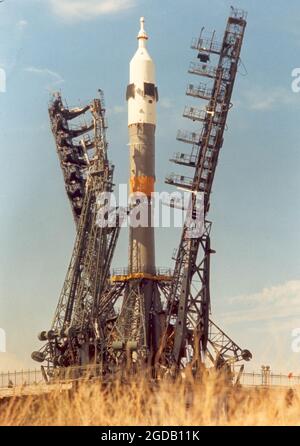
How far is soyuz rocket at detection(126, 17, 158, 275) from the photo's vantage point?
73.6 metres

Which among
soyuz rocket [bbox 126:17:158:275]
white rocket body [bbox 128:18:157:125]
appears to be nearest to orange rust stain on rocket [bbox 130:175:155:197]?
soyuz rocket [bbox 126:17:158:275]

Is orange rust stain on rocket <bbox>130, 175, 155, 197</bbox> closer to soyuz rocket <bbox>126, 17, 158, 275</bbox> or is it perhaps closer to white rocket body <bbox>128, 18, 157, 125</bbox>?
soyuz rocket <bbox>126, 17, 158, 275</bbox>

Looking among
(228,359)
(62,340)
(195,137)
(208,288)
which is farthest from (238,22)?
(62,340)

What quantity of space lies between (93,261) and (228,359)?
15751 millimetres

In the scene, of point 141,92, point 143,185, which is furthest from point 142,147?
point 141,92

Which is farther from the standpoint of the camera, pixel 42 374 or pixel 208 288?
pixel 42 374

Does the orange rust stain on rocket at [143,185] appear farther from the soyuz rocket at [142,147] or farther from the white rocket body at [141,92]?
the white rocket body at [141,92]

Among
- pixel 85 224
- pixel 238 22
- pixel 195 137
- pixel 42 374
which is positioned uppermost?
pixel 238 22

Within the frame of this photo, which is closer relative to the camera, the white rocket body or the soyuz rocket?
the soyuz rocket

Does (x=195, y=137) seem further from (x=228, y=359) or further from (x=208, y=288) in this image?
(x=228, y=359)

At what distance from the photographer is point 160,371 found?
61.8 m

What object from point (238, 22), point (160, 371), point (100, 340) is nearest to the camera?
point (160, 371)
